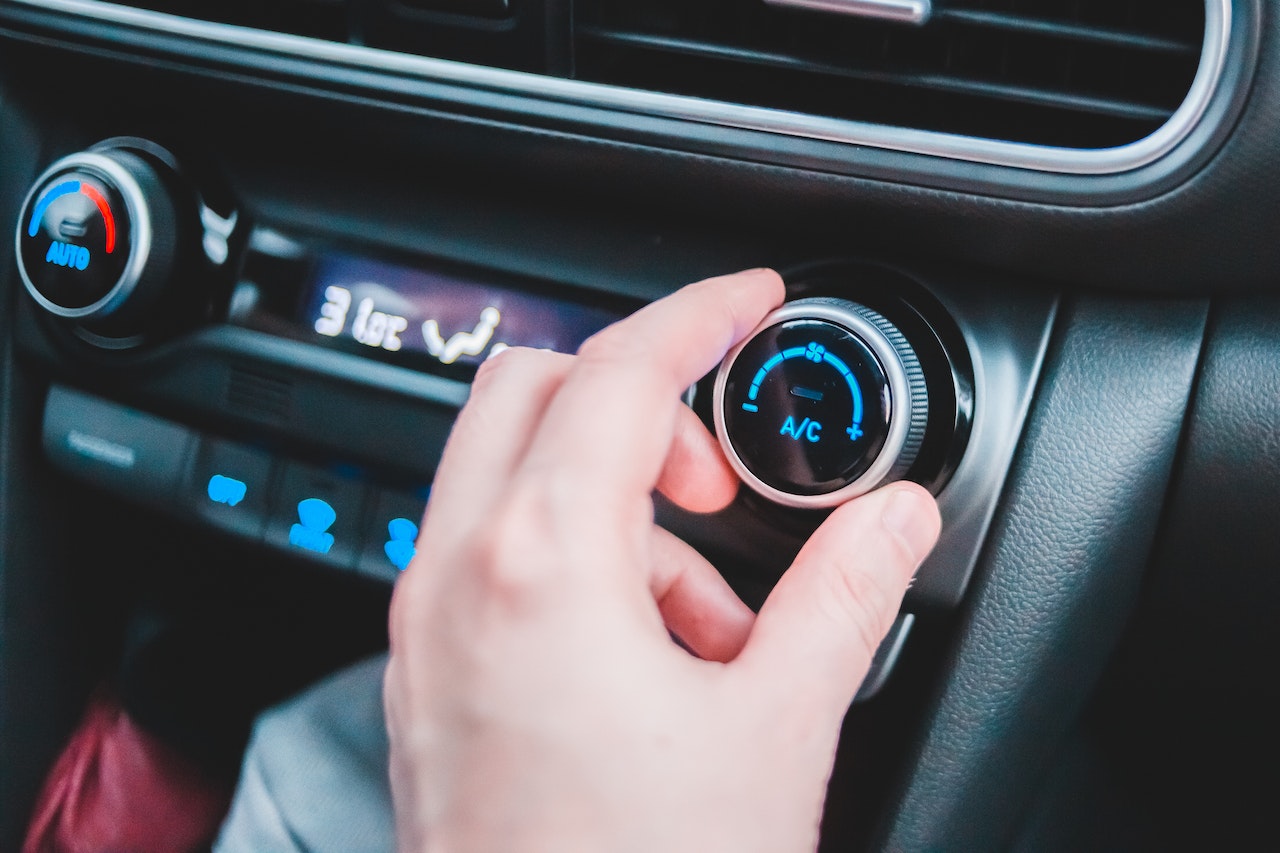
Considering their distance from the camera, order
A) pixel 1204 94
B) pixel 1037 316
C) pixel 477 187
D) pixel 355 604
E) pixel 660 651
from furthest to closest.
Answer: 1. pixel 355 604
2. pixel 477 187
3. pixel 1037 316
4. pixel 1204 94
5. pixel 660 651

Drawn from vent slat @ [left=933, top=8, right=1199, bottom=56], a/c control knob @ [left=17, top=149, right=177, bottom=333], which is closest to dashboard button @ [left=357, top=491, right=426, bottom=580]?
a/c control knob @ [left=17, top=149, right=177, bottom=333]

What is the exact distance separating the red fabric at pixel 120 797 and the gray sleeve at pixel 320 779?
22 cm

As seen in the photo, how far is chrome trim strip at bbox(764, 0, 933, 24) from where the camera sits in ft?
1.63

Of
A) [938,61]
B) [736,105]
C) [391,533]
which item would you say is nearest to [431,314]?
[391,533]

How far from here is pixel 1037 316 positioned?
58 cm

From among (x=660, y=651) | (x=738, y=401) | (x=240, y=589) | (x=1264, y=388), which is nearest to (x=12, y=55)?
(x=240, y=589)

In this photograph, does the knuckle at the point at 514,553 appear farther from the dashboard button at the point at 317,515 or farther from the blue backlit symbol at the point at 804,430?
the dashboard button at the point at 317,515

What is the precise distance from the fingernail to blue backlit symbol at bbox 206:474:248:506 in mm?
499

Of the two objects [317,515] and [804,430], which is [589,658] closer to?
[804,430]

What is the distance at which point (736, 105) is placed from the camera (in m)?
0.56

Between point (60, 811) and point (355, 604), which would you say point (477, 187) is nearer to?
point (355, 604)

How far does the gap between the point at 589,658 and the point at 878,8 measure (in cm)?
35

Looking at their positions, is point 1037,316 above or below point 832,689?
above

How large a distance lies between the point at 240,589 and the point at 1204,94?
91 centimetres
